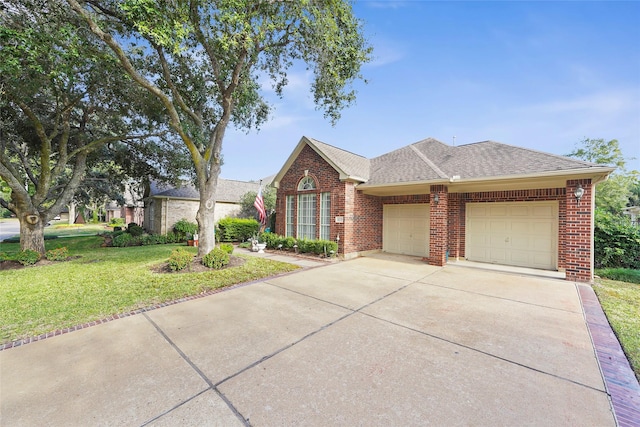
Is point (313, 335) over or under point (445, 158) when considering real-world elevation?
under

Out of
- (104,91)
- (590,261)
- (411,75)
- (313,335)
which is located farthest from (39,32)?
(590,261)

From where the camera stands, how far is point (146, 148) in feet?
42.7

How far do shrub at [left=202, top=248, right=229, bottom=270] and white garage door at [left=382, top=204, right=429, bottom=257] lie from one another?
24.0 feet

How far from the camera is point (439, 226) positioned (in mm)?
9008

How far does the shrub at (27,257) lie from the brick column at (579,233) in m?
16.8

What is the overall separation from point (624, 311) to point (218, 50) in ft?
39.5

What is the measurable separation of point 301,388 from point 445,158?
10.3 metres

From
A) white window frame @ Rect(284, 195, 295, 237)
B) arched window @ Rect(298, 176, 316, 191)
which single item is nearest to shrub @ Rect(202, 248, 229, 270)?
white window frame @ Rect(284, 195, 295, 237)

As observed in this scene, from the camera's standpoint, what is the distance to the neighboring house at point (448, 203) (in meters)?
7.20

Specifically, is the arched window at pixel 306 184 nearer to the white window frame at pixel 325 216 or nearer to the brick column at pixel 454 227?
the white window frame at pixel 325 216

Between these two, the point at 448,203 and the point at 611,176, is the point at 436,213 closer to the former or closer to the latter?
the point at 448,203

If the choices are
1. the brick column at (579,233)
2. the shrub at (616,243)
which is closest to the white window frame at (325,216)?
the brick column at (579,233)

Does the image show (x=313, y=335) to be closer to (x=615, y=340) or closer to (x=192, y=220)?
(x=615, y=340)

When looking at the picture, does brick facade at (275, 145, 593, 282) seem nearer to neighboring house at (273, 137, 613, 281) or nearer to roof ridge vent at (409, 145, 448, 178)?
neighboring house at (273, 137, 613, 281)
